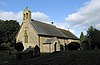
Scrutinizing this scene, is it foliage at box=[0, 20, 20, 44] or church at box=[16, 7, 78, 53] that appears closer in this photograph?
church at box=[16, 7, 78, 53]

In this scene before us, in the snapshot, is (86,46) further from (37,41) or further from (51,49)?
(37,41)

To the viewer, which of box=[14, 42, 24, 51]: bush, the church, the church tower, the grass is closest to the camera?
the grass

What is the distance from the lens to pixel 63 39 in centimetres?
6316

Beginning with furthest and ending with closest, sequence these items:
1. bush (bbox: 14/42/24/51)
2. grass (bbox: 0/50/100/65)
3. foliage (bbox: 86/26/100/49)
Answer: bush (bbox: 14/42/24/51) < foliage (bbox: 86/26/100/49) < grass (bbox: 0/50/100/65)

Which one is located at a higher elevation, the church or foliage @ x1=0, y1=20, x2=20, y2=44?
foliage @ x1=0, y1=20, x2=20, y2=44

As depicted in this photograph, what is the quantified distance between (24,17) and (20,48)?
1017 cm

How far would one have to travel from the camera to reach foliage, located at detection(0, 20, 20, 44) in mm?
92750

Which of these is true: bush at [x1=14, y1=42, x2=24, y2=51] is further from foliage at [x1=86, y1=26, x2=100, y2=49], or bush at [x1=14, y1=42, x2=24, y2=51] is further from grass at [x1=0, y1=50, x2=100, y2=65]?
grass at [x1=0, y1=50, x2=100, y2=65]

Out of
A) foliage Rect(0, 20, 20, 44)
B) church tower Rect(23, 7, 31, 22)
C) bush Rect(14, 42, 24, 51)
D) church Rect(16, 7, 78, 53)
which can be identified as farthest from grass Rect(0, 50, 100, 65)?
foliage Rect(0, 20, 20, 44)

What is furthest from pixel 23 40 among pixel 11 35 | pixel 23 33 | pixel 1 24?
pixel 1 24

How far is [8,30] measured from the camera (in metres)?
99.2

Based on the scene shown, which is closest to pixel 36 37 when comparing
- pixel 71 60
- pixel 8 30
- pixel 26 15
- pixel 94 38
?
pixel 26 15

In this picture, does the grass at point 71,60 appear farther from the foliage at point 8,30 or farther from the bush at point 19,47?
the foliage at point 8,30

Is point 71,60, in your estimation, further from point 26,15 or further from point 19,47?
point 26,15
